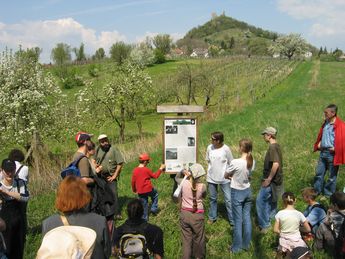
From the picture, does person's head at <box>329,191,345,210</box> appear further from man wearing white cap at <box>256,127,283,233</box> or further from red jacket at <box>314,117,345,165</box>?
red jacket at <box>314,117,345,165</box>

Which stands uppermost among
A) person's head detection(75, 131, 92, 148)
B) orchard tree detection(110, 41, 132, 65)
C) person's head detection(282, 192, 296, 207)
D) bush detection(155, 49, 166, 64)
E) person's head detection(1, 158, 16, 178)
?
orchard tree detection(110, 41, 132, 65)

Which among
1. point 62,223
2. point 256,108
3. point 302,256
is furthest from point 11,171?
point 256,108

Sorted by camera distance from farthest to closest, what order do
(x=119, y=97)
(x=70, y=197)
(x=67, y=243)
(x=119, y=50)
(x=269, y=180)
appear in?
(x=119, y=50), (x=119, y=97), (x=269, y=180), (x=70, y=197), (x=67, y=243)

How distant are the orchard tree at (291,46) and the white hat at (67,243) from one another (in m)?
113

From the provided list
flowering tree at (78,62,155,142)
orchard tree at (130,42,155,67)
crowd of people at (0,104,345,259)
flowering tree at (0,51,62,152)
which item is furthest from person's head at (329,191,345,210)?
orchard tree at (130,42,155,67)

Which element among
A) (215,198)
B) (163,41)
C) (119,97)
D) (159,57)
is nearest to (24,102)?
(119,97)

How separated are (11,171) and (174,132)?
3.93 meters

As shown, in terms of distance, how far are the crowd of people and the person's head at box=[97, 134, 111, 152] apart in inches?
0.9

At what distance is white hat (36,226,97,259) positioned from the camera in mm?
3404

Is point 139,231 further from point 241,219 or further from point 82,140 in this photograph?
point 241,219

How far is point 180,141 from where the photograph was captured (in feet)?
29.2

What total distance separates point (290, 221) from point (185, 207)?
1.56 meters

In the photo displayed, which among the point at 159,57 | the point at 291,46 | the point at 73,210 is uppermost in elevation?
the point at 291,46

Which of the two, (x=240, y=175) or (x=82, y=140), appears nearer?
(x=82, y=140)
